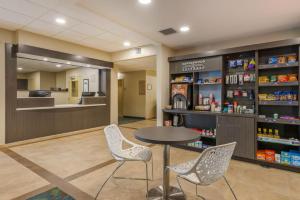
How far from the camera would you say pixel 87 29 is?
13.1ft

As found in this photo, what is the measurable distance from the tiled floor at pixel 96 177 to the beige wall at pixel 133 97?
5.10 meters

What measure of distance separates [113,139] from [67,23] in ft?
9.21

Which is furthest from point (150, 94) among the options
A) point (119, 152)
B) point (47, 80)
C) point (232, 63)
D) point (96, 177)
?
point (119, 152)

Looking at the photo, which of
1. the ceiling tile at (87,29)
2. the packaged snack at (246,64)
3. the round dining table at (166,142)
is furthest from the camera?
the ceiling tile at (87,29)

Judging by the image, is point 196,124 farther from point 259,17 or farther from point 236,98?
point 259,17

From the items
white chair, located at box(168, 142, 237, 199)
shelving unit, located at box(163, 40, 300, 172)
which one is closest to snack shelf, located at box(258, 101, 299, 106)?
shelving unit, located at box(163, 40, 300, 172)

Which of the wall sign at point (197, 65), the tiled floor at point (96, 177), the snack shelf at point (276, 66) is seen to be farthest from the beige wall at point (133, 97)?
the snack shelf at point (276, 66)

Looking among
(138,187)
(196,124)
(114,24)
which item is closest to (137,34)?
(114,24)

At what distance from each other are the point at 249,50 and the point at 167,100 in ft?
7.57

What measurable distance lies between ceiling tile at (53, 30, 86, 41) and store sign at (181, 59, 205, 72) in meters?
2.75

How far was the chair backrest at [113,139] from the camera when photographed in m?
2.25

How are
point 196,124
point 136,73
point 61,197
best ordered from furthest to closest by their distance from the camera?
point 136,73
point 196,124
point 61,197

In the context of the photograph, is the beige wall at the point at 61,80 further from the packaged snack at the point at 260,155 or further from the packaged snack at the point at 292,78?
the packaged snack at the point at 292,78

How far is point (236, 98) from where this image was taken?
398 centimetres
